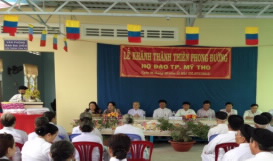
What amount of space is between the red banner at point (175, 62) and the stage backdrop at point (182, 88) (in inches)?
6.9

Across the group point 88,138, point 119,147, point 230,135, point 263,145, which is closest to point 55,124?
point 88,138

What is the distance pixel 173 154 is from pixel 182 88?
268 centimetres

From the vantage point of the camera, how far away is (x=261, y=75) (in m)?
7.99

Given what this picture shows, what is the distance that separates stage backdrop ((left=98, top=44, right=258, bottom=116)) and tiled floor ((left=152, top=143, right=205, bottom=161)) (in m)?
1.80

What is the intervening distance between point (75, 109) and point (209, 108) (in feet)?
12.1

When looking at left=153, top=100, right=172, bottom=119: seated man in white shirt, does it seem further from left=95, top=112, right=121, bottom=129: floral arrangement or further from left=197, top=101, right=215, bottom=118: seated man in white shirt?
left=95, top=112, right=121, bottom=129: floral arrangement

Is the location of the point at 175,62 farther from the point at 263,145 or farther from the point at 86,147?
the point at 263,145

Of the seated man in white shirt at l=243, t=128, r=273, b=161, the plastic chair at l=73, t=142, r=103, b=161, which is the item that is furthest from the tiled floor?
the seated man in white shirt at l=243, t=128, r=273, b=161

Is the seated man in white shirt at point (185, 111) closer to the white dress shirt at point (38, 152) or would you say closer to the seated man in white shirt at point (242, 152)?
the seated man in white shirt at point (242, 152)

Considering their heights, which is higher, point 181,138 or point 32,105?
point 32,105

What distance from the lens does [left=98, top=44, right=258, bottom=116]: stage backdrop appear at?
789 cm

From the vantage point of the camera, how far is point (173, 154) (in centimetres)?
565

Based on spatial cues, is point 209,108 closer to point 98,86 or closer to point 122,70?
point 122,70

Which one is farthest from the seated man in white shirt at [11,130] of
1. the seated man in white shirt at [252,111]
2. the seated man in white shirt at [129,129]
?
the seated man in white shirt at [252,111]
